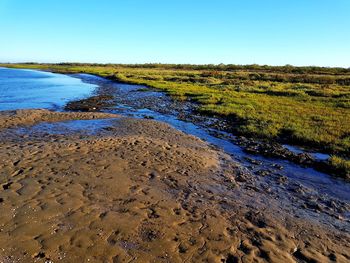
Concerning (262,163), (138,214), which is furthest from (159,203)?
(262,163)

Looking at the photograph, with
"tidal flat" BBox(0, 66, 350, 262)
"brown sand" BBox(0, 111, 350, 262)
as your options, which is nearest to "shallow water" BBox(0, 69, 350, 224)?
"tidal flat" BBox(0, 66, 350, 262)

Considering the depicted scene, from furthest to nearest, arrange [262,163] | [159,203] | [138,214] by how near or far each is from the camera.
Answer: [262,163] < [159,203] < [138,214]

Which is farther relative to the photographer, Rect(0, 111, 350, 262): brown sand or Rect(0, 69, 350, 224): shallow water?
Rect(0, 69, 350, 224): shallow water

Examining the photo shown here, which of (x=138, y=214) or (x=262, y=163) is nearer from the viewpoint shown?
(x=138, y=214)

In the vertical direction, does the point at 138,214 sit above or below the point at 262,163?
above

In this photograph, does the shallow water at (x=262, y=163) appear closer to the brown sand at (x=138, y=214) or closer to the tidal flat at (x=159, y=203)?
the tidal flat at (x=159, y=203)

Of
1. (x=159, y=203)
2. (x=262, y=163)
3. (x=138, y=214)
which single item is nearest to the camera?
(x=138, y=214)

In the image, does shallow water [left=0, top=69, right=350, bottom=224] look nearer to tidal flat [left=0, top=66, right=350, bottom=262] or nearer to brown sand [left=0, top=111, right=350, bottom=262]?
tidal flat [left=0, top=66, right=350, bottom=262]

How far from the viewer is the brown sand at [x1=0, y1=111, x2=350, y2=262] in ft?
21.9

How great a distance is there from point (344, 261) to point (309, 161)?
7.73 m

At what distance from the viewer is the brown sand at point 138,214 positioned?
6.68 m

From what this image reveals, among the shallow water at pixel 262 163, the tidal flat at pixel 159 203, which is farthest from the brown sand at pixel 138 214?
the shallow water at pixel 262 163

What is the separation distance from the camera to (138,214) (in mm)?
8164

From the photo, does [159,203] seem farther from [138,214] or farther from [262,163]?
[262,163]
